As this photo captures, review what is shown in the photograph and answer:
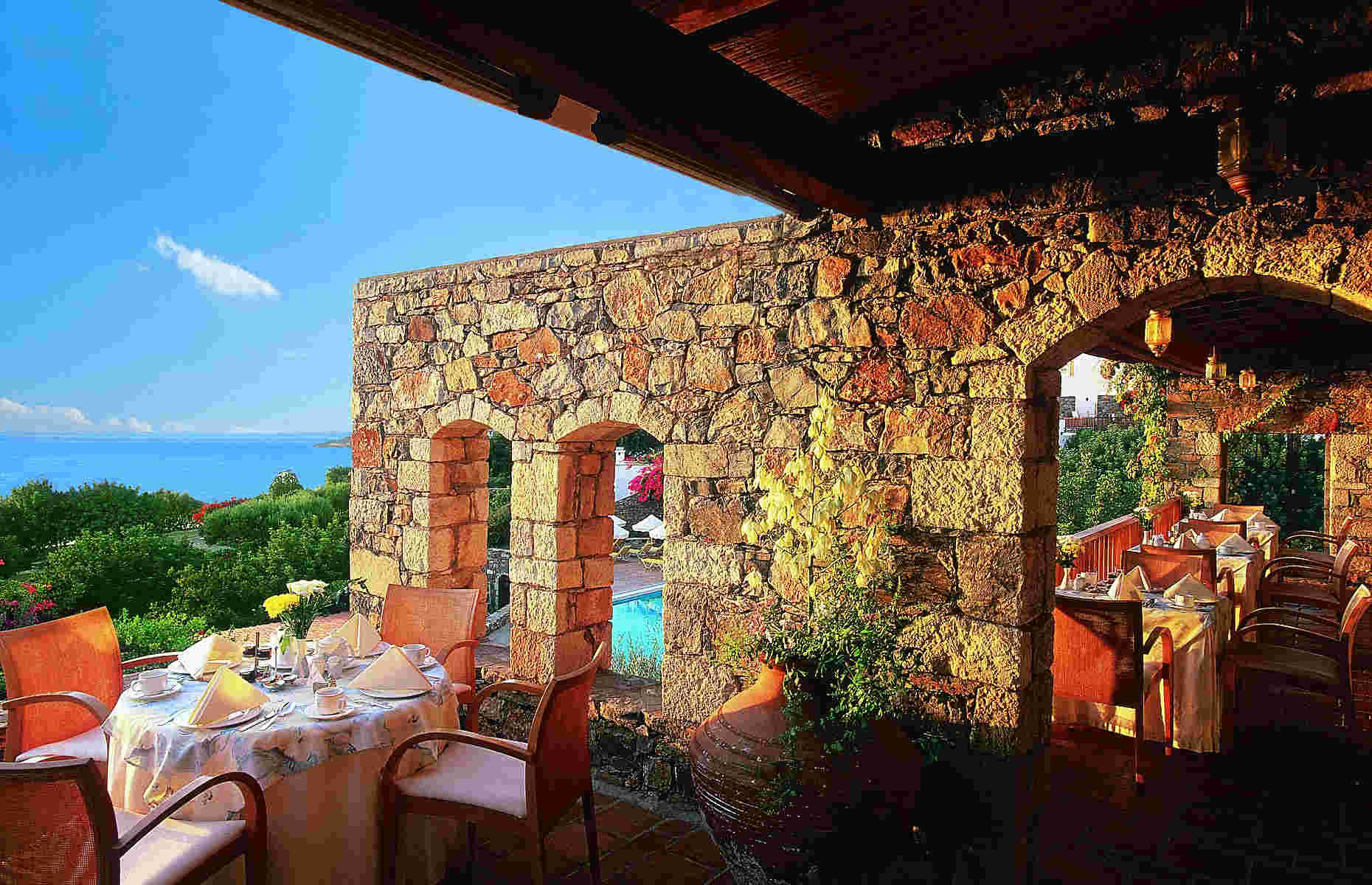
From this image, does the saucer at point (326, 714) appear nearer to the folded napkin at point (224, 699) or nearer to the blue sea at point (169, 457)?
the folded napkin at point (224, 699)

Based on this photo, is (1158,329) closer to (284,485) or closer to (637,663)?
(637,663)

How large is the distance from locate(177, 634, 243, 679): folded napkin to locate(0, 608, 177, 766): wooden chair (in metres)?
0.31

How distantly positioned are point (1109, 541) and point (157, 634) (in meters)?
7.75

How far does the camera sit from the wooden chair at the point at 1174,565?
521 centimetres

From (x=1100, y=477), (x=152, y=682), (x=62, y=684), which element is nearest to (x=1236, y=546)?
(x=1100, y=477)

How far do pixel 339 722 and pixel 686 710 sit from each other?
5.03 feet

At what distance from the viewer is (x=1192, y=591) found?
4398mm

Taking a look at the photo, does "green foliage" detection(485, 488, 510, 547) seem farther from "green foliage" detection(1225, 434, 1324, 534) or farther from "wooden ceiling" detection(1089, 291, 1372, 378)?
"green foliage" detection(1225, 434, 1324, 534)

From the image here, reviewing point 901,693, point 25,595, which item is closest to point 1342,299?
point 901,693

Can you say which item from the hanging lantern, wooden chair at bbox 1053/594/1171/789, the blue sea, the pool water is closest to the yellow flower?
wooden chair at bbox 1053/594/1171/789

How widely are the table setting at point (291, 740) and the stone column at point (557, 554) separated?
3.21 ft

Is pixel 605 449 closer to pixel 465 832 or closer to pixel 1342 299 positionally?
pixel 465 832

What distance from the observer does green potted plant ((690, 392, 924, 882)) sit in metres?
2.34

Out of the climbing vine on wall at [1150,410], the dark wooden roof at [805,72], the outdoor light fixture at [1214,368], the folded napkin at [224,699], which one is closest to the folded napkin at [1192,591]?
the outdoor light fixture at [1214,368]
